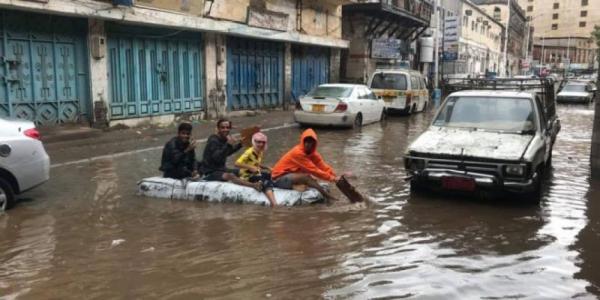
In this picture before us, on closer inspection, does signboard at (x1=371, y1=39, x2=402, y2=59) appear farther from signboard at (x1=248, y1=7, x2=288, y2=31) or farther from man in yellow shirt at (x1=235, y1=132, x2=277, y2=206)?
man in yellow shirt at (x1=235, y1=132, x2=277, y2=206)

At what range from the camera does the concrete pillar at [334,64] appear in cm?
2934

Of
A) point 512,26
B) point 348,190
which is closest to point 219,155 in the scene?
point 348,190

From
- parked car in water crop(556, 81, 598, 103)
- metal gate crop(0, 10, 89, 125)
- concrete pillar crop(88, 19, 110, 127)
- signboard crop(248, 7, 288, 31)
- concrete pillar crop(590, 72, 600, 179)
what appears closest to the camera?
concrete pillar crop(590, 72, 600, 179)

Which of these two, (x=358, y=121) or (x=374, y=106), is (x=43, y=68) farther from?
(x=374, y=106)

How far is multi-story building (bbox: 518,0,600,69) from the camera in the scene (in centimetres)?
11494

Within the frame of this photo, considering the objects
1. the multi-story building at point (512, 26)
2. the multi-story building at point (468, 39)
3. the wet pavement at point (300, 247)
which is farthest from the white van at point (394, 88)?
the multi-story building at point (512, 26)

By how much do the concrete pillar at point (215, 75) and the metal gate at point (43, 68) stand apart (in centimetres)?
519

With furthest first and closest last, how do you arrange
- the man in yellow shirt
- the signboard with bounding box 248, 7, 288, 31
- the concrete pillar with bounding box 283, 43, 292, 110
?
the concrete pillar with bounding box 283, 43, 292, 110 → the signboard with bounding box 248, 7, 288, 31 → the man in yellow shirt

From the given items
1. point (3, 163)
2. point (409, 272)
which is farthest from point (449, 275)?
point (3, 163)

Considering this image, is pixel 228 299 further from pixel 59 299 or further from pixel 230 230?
pixel 230 230

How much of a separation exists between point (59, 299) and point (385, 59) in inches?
1219

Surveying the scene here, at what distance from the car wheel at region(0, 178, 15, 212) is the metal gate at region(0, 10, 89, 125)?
255 inches

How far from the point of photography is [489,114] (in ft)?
28.6

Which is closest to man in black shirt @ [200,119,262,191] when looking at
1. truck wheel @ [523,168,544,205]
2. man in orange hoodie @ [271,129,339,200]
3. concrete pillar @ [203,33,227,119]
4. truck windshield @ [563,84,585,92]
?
man in orange hoodie @ [271,129,339,200]
